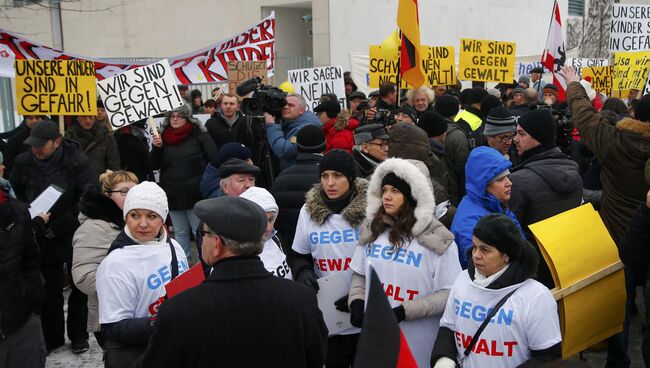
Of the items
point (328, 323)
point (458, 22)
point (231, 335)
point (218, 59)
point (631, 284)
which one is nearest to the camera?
point (231, 335)

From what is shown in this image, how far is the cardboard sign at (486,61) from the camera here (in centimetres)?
1102

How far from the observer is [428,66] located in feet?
36.5

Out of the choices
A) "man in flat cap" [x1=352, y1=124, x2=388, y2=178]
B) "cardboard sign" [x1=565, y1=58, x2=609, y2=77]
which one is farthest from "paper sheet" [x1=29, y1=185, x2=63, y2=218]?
"cardboard sign" [x1=565, y1=58, x2=609, y2=77]

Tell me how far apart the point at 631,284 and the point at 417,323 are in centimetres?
191

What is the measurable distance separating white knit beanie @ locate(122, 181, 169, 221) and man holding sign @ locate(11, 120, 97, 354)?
2.40 metres

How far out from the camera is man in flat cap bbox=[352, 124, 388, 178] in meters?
5.17

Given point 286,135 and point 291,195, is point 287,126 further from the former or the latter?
point 291,195

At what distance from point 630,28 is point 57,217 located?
10168 millimetres

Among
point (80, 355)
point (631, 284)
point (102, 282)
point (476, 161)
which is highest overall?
point (476, 161)

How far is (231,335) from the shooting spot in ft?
7.56

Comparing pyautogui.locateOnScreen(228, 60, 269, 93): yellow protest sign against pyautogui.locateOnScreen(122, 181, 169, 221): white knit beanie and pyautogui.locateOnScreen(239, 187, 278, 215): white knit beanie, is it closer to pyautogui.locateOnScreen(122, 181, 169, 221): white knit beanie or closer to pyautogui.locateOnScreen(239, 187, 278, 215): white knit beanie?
pyautogui.locateOnScreen(239, 187, 278, 215): white knit beanie

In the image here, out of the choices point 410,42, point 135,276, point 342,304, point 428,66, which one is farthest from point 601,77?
point 135,276

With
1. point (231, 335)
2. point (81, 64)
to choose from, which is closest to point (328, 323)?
point (231, 335)

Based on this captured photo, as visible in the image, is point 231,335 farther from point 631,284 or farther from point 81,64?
point 81,64
